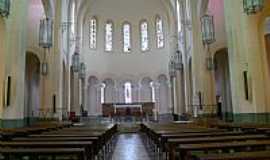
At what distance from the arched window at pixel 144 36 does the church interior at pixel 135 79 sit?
0.38ft

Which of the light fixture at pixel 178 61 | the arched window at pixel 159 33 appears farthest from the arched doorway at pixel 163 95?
the light fixture at pixel 178 61

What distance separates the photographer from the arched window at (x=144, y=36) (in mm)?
29875

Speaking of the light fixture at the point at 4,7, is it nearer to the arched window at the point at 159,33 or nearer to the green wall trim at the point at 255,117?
the green wall trim at the point at 255,117

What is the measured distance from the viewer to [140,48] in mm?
29859

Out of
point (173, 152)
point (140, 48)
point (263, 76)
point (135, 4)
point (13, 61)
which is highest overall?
point (135, 4)

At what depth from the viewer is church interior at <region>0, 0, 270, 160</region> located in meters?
5.38

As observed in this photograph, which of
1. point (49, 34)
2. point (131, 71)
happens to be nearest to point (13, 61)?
point (49, 34)

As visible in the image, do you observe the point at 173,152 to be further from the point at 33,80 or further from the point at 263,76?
the point at 33,80

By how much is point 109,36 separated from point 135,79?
5493 mm

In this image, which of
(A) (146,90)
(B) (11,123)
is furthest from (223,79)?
(B) (11,123)

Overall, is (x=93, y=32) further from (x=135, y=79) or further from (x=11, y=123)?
(x=11, y=123)

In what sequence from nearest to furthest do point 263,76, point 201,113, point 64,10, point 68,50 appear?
point 263,76
point 201,113
point 64,10
point 68,50

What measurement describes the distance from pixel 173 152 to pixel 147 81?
80.9 feet

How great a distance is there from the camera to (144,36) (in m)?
30.1
